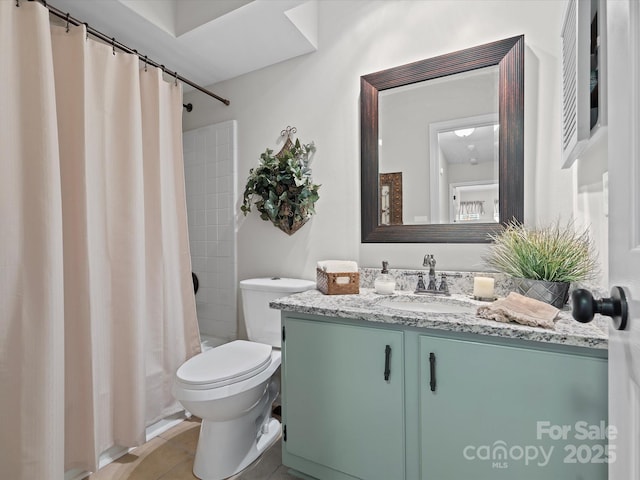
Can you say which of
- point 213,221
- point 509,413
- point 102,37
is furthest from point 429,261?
point 102,37

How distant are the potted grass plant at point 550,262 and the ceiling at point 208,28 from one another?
1.55m

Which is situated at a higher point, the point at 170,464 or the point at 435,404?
the point at 435,404

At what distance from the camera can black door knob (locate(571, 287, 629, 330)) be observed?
503mm

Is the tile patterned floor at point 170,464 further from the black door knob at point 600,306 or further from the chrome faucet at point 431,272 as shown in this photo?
the black door knob at point 600,306

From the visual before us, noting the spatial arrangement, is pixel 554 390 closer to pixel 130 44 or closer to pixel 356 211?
pixel 356 211

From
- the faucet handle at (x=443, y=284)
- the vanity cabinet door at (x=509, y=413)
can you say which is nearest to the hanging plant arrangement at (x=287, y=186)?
the faucet handle at (x=443, y=284)

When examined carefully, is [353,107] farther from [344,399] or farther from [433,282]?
[344,399]

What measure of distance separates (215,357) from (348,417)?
713 millimetres

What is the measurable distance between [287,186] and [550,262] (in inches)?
53.6

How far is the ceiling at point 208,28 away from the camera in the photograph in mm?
1638

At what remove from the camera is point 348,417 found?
1.26 metres

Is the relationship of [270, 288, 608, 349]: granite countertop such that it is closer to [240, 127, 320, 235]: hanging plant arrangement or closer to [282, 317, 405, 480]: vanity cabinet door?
[282, 317, 405, 480]: vanity cabinet door

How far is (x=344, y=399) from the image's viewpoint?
1.27 metres

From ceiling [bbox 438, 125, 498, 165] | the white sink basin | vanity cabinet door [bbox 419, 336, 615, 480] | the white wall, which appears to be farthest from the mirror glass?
vanity cabinet door [bbox 419, 336, 615, 480]
